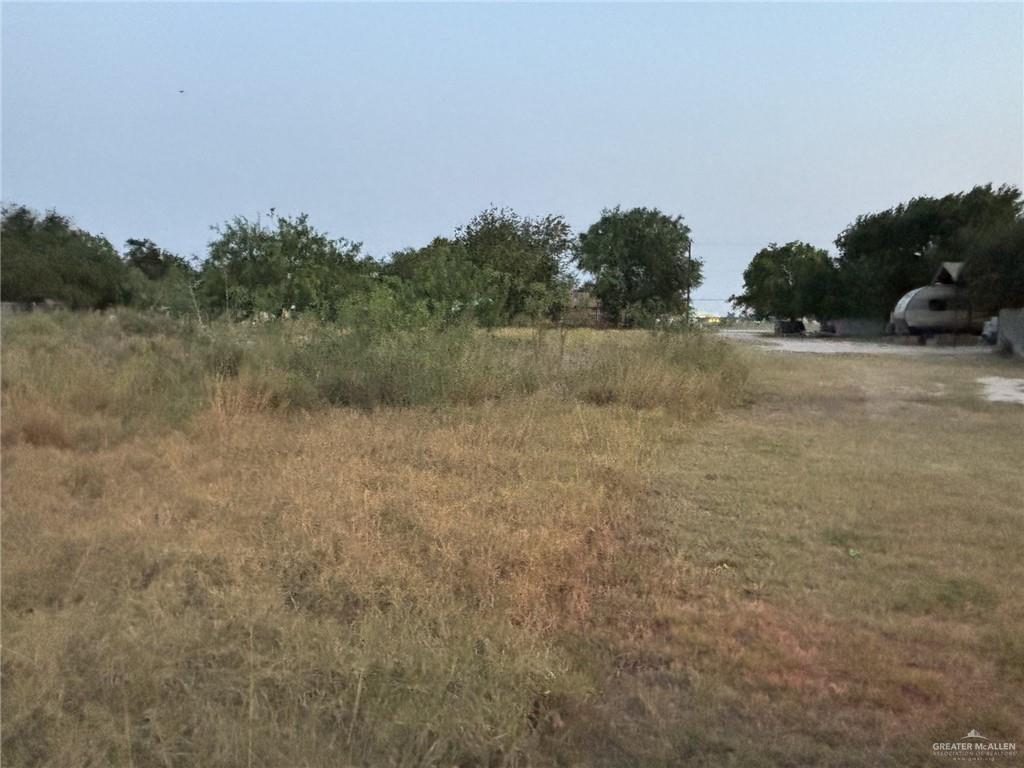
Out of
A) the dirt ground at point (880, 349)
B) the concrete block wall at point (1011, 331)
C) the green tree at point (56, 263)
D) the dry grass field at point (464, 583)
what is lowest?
the dry grass field at point (464, 583)

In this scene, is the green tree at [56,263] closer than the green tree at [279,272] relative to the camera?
Yes

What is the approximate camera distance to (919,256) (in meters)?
45.3

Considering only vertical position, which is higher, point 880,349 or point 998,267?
point 998,267

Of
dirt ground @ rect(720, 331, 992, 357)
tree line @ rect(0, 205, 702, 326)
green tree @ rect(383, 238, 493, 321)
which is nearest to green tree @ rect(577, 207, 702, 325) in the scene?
dirt ground @ rect(720, 331, 992, 357)

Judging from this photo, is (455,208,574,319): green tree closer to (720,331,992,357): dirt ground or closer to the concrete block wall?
(720,331,992,357): dirt ground

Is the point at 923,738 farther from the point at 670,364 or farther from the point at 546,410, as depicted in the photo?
the point at 670,364

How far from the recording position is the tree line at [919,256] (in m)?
30.3

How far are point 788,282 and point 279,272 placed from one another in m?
66.0

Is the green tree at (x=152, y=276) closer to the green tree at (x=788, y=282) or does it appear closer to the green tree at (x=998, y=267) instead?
the green tree at (x=998, y=267)

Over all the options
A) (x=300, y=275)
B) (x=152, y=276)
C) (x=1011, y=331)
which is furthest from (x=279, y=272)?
(x=1011, y=331)

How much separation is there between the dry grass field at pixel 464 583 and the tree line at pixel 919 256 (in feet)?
87.4

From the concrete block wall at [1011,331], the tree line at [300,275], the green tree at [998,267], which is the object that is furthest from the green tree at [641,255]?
the tree line at [300,275]

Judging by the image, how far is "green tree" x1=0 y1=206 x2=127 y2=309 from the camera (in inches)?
164

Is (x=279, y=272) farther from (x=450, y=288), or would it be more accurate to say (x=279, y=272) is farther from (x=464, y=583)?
(x=464, y=583)
